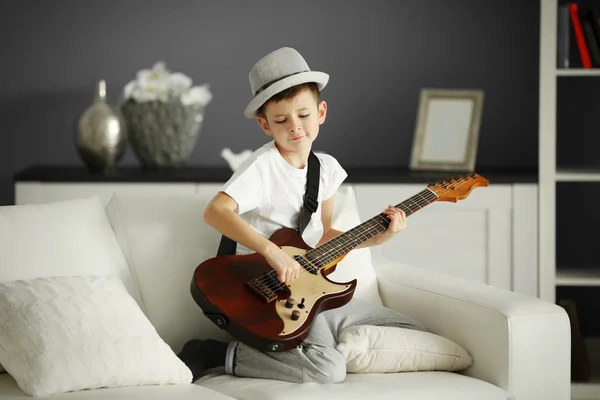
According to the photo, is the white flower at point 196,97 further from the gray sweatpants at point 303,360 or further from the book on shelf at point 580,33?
the gray sweatpants at point 303,360

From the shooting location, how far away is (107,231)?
95.2 inches

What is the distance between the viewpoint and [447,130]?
3652 millimetres

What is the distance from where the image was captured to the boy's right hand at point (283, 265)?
2125 mm

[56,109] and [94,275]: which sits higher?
[56,109]

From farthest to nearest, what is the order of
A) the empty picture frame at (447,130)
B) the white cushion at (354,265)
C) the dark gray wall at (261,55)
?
the dark gray wall at (261,55) → the empty picture frame at (447,130) → the white cushion at (354,265)

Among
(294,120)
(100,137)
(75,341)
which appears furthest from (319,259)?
(100,137)

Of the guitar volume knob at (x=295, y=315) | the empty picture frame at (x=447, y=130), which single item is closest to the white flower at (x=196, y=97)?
the empty picture frame at (x=447, y=130)

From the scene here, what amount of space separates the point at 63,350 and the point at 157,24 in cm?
215

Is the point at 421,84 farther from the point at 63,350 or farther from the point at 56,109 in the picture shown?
the point at 63,350

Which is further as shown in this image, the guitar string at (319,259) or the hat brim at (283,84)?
the hat brim at (283,84)

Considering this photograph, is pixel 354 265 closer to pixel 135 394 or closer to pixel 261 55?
pixel 135 394

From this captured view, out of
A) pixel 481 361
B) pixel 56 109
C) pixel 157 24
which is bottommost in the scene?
pixel 481 361

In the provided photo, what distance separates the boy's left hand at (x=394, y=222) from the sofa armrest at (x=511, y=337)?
0.73 feet

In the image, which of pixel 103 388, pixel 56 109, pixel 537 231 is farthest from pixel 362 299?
pixel 56 109
